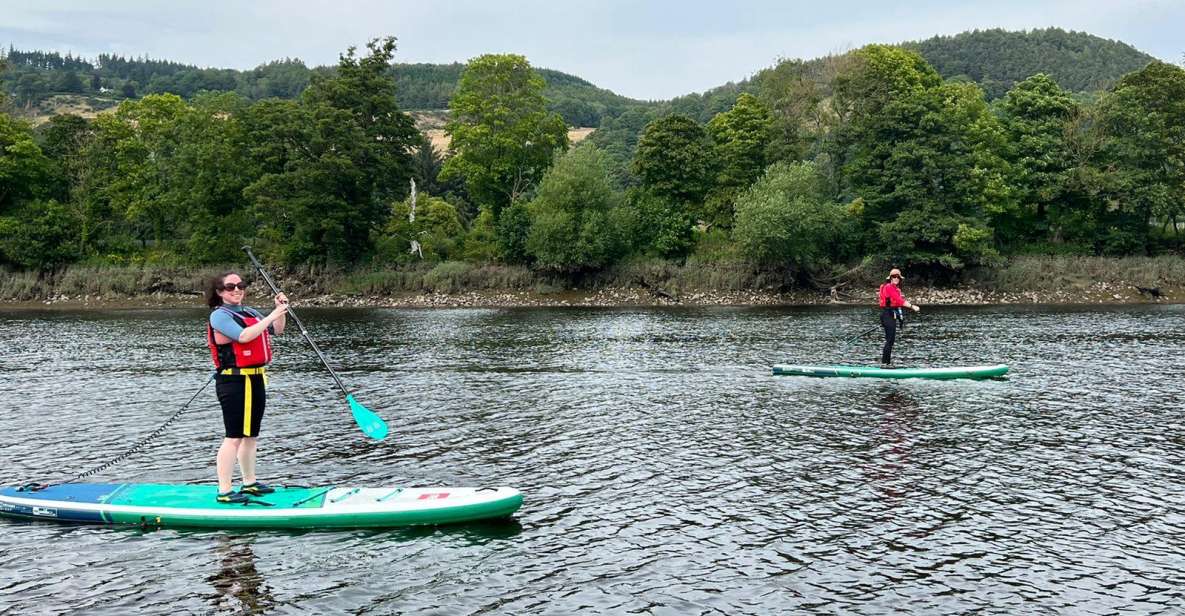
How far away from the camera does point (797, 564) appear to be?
12.7 m

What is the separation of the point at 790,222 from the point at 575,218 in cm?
1763

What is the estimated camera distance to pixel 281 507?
14.5 meters

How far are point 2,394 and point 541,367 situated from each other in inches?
678

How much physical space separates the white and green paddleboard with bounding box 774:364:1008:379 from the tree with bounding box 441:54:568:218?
198 ft

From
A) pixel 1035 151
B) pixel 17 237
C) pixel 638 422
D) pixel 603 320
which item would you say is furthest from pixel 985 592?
pixel 17 237

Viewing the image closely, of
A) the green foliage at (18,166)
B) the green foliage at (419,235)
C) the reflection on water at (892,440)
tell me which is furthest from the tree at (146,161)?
the reflection on water at (892,440)

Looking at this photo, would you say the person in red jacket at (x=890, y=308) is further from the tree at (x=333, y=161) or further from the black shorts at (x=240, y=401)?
the tree at (x=333, y=161)

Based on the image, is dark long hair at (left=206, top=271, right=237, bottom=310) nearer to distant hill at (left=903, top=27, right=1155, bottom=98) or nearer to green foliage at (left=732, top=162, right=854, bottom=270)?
green foliage at (left=732, top=162, right=854, bottom=270)

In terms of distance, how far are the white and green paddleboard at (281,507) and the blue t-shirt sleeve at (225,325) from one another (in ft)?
9.07

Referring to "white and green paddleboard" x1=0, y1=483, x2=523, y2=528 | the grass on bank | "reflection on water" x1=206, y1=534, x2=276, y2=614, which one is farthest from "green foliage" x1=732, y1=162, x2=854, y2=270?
"reflection on water" x1=206, y1=534, x2=276, y2=614

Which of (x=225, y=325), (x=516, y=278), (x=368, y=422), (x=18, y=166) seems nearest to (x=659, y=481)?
(x=368, y=422)

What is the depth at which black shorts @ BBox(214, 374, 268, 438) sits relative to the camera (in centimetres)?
1408

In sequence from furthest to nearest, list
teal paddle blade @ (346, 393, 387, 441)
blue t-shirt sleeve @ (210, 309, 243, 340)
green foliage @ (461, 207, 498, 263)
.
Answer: green foliage @ (461, 207, 498, 263) → teal paddle blade @ (346, 393, 387, 441) → blue t-shirt sleeve @ (210, 309, 243, 340)

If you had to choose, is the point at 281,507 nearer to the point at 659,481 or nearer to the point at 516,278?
the point at 659,481
